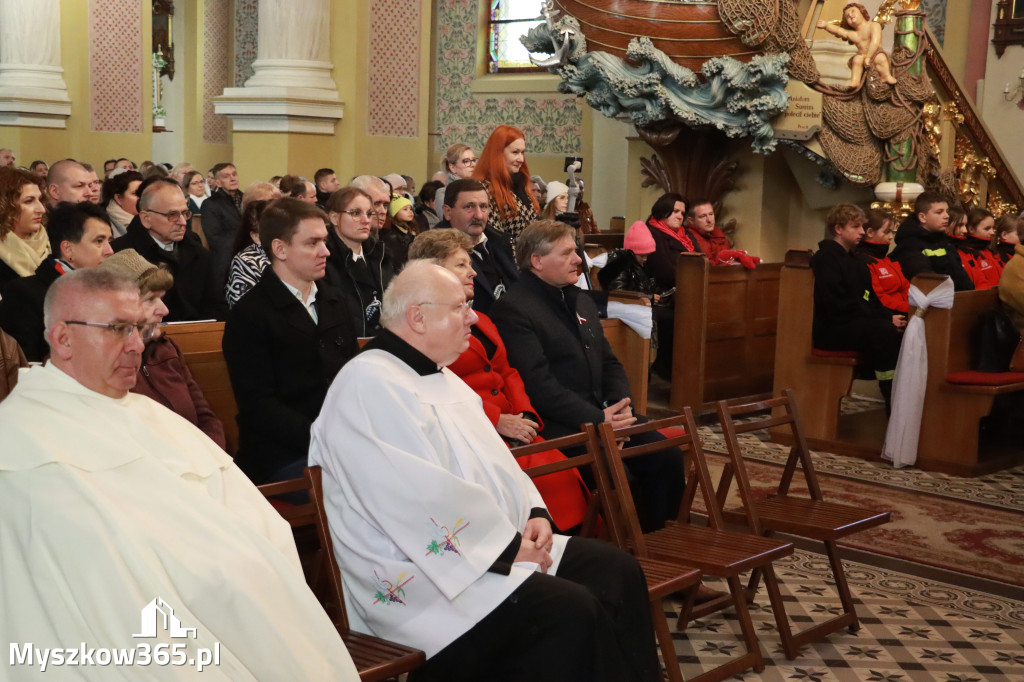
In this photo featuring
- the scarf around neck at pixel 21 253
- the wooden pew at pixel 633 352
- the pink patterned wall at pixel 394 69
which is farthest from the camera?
the pink patterned wall at pixel 394 69

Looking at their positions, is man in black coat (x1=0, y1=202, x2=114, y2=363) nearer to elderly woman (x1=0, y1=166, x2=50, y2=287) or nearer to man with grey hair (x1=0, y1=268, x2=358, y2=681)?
elderly woman (x1=0, y1=166, x2=50, y2=287)

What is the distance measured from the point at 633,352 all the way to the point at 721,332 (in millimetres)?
2013

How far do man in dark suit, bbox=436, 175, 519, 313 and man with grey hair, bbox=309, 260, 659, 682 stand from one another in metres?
1.88

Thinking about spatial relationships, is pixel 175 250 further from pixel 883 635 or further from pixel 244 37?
pixel 244 37

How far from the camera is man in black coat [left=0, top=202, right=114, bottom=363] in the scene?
3910 mm

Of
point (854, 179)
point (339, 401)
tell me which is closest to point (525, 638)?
point (339, 401)

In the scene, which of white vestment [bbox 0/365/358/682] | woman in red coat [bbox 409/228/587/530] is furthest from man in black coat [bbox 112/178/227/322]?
white vestment [bbox 0/365/358/682]

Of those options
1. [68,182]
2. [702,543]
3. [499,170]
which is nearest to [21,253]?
[68,182]

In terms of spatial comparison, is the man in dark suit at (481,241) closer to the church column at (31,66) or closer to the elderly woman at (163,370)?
the elderly woman at (163,370)

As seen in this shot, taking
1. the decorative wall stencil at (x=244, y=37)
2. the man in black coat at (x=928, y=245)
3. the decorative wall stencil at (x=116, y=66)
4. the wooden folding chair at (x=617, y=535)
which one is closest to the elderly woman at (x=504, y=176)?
the wooden folding chair at (x=617, y=535)

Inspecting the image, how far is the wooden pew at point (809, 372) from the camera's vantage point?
6734 mm

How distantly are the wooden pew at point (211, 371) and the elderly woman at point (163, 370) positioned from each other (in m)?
0.19

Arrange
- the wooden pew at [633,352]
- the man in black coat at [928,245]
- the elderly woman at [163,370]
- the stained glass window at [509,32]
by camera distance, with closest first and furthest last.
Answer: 1. the elderly woman at [163,370]
2. the wooden pew at [633,352]
3. the man in black coat at [928,245]
4. the stained glass window at [509,32]

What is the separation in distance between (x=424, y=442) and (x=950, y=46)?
11.9 m
